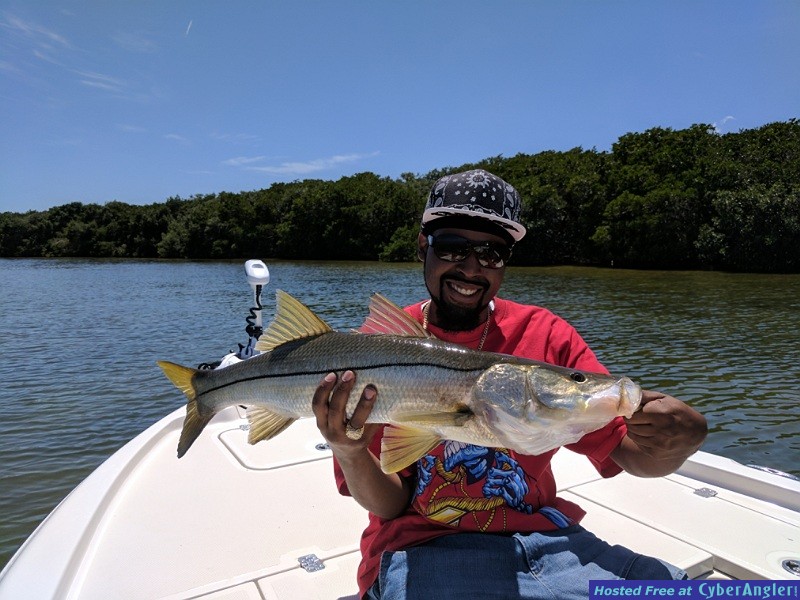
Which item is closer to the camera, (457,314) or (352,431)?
(352,431)

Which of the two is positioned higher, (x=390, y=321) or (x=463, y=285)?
(x=463, y=285)

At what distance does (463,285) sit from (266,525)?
2214 millimetres

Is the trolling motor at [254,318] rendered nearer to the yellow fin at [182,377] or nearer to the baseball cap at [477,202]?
the yellow fin at [182,377]

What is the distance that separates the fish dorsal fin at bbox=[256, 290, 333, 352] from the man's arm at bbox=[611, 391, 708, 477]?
4.37ft

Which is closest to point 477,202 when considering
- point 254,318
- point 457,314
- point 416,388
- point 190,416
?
point 457,314

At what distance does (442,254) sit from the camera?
278 cm

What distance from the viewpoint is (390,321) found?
2529mm

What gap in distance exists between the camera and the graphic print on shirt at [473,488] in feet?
8.23

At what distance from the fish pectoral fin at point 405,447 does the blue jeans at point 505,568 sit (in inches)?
19.2

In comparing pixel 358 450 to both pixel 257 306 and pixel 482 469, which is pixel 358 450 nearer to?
pixel 482 469

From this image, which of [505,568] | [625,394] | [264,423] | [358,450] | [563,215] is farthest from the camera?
[563,215]

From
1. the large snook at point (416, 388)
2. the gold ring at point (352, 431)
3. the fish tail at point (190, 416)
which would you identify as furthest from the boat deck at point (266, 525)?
the gold ring at point (352, 431)

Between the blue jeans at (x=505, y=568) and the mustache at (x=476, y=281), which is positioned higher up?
the mustache at (x=476, y=281)

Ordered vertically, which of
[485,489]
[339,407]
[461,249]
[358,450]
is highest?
[461,249]
